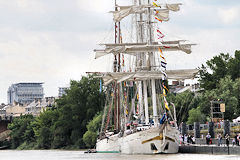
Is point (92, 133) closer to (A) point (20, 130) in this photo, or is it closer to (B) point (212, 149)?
(A) point (20, 130)

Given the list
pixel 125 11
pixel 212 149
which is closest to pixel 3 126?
pixel 125 11

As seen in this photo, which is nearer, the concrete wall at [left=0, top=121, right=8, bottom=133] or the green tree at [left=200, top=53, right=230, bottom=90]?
the green tree at [left=200, top=53, right=230, bottom=90]

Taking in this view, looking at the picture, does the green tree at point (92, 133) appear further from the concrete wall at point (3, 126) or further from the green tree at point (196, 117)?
the concrete wall at point (3, 126)

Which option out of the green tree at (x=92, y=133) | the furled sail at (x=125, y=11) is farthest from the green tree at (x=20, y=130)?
the furled sail at (x=125, y=11)

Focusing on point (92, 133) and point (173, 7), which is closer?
point (173, 7)

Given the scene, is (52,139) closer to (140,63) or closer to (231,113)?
(231,113)

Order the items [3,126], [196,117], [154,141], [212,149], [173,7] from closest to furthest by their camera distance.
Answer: [212,149] < [154,141] < [173,7] < [196,117] < [3,126]

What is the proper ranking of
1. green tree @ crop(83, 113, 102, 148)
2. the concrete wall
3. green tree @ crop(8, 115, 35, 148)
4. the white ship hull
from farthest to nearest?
the concrete wall
green tree @ crop(8, 115, 35, 148)
green tree @ crop(83, 113, 102, 148)
the white ship hull

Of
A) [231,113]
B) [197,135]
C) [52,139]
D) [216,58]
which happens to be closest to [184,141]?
[197,135]

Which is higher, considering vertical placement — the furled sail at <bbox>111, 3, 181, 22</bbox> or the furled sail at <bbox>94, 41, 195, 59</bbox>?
the furled sail at <bbox>111, 3, 181, 22</bbox>

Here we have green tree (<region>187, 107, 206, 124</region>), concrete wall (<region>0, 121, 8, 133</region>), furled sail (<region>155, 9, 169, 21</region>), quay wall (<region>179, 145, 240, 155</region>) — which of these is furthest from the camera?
concrete wall (<region>0, 121, 8, 133</region>)

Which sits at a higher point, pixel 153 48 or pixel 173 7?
pixel 173 7

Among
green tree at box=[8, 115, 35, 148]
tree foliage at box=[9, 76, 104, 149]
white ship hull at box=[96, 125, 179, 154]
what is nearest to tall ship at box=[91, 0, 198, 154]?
white ship hull at box=[96, 125, 179, 154]

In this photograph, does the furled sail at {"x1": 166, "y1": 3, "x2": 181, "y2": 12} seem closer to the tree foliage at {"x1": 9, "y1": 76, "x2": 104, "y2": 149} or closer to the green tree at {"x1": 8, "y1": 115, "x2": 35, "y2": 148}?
the tree foliage at {"x1": 9, "y1": 76, "x2": 104, "y2": 149}
